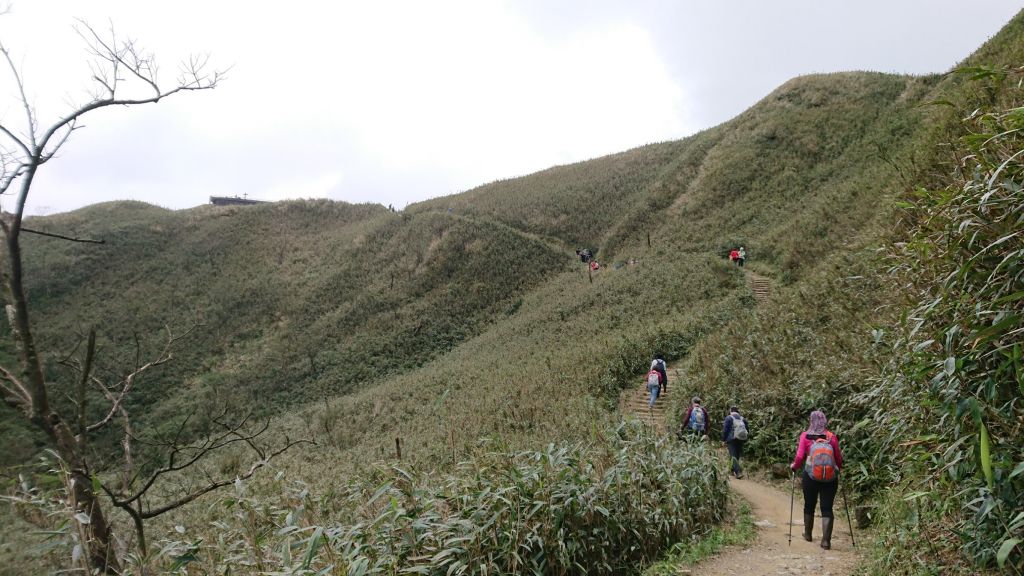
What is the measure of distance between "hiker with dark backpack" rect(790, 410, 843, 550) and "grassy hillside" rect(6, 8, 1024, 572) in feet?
2.34

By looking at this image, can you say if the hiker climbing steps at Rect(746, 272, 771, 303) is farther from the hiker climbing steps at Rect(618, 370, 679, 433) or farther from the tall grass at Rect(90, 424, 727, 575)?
the tall grass at Rect(90, 424, 727, 575)

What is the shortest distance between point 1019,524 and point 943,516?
112cm

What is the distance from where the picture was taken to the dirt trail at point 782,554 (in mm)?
5215

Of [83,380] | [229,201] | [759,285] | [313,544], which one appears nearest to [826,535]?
[313,544]

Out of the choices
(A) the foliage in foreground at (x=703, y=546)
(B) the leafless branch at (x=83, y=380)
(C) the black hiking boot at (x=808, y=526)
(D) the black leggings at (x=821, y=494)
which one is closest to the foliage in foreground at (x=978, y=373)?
(D) the black leggings at (x=821, y=494)

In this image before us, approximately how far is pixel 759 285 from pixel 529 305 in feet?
50.2

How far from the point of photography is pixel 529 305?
33.4m

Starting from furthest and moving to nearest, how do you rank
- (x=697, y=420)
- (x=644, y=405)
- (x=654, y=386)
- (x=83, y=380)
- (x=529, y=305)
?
(x=529, y=305) < (x=644, y=405) < (x=654, y=386) < (x=697, y=420) < (x=83, y=380)

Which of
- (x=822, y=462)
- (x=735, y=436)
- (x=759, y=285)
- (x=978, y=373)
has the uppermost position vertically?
(x=759, y=285)

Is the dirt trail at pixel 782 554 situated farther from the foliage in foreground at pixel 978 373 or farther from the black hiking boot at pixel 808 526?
the foliage in foreground at pixel 978 373

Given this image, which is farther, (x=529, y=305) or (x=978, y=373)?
(x=529, y=305)

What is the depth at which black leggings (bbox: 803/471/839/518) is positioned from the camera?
19.2ft

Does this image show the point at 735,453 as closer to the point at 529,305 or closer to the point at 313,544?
the point at 313,544

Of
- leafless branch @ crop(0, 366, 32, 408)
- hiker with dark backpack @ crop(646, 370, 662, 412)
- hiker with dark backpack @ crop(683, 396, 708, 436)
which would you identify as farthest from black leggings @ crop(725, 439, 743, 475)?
leafless branch @ crop(0, 366, 32, 408)
